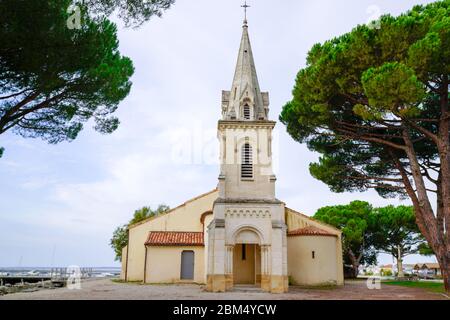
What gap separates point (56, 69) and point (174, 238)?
18729mm

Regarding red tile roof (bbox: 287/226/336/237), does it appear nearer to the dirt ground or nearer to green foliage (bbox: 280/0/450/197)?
green foliage (bbox: 280/0/450/197)

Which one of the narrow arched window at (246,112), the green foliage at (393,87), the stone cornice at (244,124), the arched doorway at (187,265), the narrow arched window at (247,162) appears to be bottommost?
the arched doorway at (187,265)

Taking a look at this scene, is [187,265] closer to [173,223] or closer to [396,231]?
[173,223]

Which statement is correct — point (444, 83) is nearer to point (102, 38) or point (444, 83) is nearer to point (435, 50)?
point (435, 50)

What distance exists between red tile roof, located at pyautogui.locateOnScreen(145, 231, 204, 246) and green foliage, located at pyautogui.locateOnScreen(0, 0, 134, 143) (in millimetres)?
12660

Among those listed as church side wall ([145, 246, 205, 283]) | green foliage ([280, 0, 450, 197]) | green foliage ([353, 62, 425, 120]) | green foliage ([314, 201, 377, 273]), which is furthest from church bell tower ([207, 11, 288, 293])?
green foliage ([314, 201, 377, 273])

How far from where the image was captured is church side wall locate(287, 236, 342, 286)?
27531mm

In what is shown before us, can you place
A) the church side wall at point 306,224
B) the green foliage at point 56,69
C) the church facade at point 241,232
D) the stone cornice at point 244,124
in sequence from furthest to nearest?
the church side wall at point 306,224, the stone cornice at point 244,124, the church facade at point 241,232, the green foliage at point 56,69

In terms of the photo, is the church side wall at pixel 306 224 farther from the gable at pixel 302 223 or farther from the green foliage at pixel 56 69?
the green foliage at pixel 56 69

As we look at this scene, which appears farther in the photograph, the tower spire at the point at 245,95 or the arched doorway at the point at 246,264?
the arched doorway at the point at 246,264

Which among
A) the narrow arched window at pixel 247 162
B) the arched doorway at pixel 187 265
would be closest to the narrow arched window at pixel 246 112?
the narrow arched window at pixel 247 162

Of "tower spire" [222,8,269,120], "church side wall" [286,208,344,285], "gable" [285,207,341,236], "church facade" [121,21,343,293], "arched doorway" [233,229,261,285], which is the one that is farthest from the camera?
"gable" [285,207,341,236]

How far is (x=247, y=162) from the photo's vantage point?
80.9 feet

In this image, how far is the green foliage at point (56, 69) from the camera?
43.4ft
